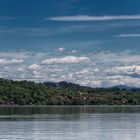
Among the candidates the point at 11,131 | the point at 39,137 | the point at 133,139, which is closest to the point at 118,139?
the point at 133,139

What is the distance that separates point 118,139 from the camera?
70375mm

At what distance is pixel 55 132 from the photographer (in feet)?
267

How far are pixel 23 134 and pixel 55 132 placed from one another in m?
5.77

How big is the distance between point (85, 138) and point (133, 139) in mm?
5425

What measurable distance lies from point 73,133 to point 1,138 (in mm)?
11839

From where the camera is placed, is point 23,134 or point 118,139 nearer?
point 118,139

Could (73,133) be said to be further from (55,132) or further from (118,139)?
(118,139)

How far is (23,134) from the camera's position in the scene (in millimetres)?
77062

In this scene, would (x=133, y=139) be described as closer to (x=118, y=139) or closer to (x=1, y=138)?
(x=118, y=139)

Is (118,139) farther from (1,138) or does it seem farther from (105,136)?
(1,138)

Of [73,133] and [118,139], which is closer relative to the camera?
[118,139]

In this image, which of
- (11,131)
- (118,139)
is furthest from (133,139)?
(11,131)

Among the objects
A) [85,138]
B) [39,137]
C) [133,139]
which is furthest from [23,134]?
[133,139]

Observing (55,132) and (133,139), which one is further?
(55,132)
